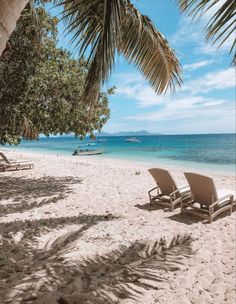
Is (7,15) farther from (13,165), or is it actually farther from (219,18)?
(13,165)

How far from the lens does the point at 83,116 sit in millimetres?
9328

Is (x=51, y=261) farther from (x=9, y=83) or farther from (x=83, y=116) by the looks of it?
(x=83, y=116)

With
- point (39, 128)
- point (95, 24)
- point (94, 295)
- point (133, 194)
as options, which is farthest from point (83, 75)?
point (94, 295)

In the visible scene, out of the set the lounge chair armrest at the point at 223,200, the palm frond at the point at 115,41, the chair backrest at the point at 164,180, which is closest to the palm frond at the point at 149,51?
the palm frond at the point at 115,41

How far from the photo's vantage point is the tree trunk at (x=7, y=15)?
3.96 ft

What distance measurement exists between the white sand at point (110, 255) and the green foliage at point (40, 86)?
8.87 ft

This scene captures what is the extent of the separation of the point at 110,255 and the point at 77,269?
0.66 meters

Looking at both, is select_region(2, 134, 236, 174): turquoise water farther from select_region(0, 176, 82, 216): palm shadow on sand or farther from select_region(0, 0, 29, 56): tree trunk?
select_region(0, 0, 29, 56): tree trunk

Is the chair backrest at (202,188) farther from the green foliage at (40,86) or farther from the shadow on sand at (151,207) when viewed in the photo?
the green foliage at (40,86)

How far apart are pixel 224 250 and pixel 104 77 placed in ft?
10.9

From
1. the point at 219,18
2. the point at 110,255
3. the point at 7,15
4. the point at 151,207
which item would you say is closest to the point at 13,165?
the point at 151,207

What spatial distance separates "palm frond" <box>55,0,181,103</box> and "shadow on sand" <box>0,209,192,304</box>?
2.44 m

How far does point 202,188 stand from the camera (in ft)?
19.6

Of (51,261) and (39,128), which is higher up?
(39,128)
